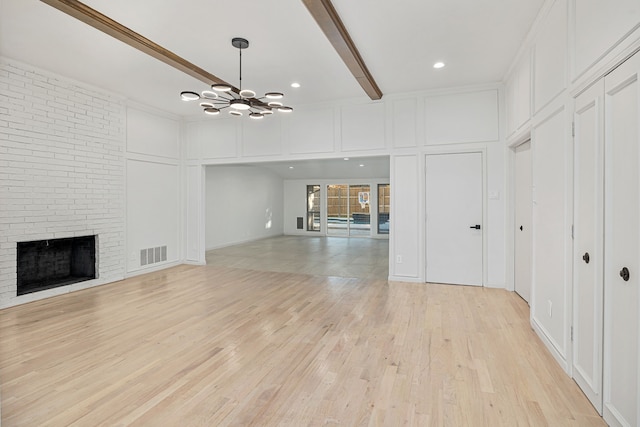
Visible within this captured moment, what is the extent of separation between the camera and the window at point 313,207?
12.7 meters

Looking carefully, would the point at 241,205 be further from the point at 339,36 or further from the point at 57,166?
the point at 339,36

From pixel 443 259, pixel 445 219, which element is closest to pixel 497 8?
pixel 445 219

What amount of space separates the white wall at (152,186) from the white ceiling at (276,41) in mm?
1085

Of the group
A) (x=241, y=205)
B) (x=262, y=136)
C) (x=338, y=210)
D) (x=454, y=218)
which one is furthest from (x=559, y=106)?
(x=338, y=210)

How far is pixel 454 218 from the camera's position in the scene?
5312mm

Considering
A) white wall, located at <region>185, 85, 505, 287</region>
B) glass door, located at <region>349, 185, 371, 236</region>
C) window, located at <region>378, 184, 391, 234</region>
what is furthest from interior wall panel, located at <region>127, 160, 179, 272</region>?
window, located at <region>378, 184, 391, 234</region>

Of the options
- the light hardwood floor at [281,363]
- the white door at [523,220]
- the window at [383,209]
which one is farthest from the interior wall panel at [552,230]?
the window at [383,209]

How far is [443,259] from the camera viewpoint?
5398 millimetres

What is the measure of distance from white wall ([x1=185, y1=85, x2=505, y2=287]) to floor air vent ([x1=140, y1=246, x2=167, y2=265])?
2330mm

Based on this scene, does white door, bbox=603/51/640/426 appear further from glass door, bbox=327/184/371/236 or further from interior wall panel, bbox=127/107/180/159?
glass door, bbox=327/184/371/236

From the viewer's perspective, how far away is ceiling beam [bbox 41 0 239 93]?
2.98 metres

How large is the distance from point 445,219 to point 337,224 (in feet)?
23.8

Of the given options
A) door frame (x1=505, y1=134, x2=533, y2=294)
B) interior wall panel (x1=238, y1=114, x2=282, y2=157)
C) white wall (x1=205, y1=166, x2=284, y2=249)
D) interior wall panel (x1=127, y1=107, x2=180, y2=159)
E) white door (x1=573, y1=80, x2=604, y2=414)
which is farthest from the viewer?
white wall (x1=205, y1=166, x2=284, y2=249)

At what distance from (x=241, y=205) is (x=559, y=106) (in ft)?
29.3
